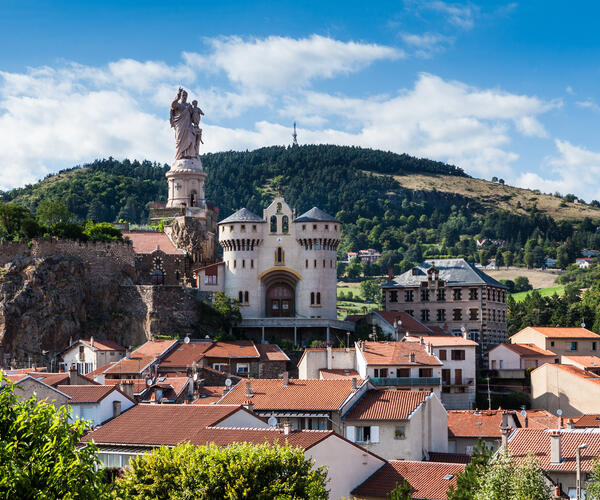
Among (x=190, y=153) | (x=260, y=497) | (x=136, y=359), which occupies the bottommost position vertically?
(x=260, y=497)

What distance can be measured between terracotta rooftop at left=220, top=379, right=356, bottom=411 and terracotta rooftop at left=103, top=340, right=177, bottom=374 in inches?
702

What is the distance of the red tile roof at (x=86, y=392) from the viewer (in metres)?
60.4

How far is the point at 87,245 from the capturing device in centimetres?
10281

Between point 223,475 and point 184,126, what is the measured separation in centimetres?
8462

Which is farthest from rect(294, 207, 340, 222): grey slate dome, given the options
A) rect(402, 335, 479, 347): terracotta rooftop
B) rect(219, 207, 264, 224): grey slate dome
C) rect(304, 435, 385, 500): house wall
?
rect(304, 435, 385, 500): house wall

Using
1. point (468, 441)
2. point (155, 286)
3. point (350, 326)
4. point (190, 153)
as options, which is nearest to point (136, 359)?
point (155, 286)

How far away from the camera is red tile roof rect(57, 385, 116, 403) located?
2379 inches

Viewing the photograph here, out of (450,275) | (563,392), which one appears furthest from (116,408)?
(450,275)

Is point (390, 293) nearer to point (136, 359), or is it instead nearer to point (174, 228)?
point (174, 228)

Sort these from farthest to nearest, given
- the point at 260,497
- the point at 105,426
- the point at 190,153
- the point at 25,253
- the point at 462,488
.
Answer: the point at 190,153, the point at 25,253, the point at 105,426, the point at 462,488, the point at 260,497

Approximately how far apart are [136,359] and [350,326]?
76.6 feet

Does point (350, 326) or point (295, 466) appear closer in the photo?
point (295, 466)

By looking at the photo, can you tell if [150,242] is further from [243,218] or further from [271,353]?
[271,353]

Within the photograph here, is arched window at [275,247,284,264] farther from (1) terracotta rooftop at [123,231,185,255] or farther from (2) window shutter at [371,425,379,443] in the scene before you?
(2) window shutter at [371,425,379,443]
